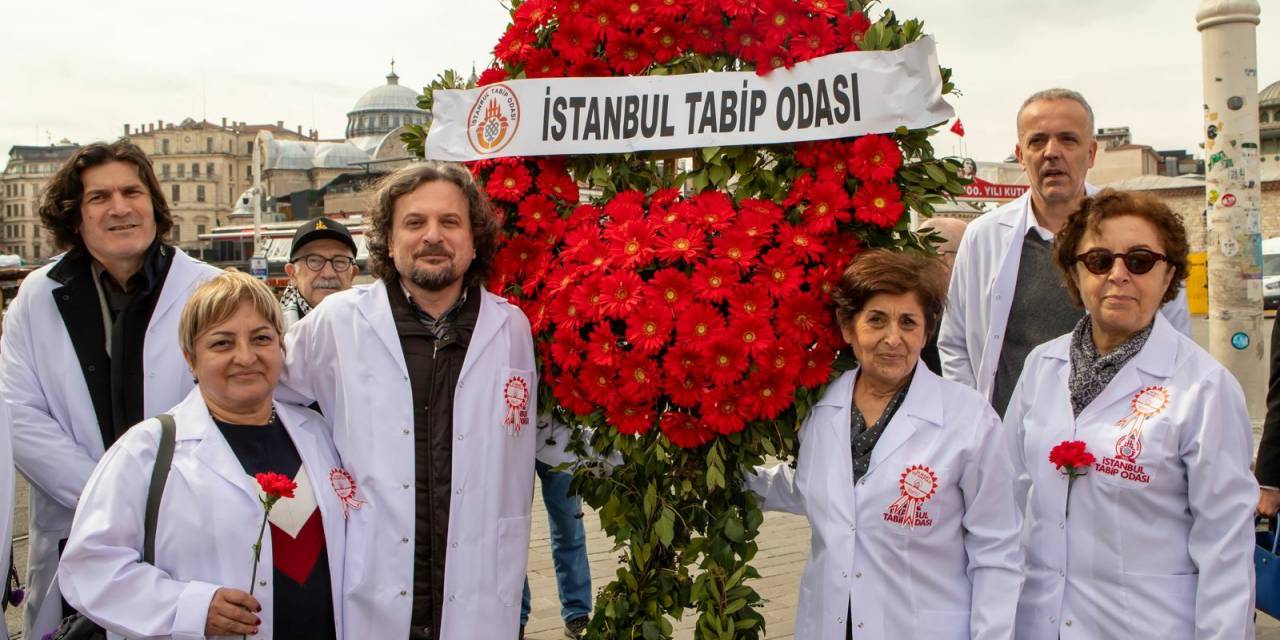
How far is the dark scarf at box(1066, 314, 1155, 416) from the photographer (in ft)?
9.89

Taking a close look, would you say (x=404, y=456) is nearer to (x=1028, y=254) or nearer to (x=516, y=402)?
(x=516, y=402)

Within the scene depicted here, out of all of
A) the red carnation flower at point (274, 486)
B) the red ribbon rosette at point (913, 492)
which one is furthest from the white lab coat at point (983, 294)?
the red carnation flower at point (274, 486)

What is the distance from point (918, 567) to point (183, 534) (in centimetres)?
208

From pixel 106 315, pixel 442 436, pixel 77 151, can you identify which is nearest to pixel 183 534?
pixel 442 436

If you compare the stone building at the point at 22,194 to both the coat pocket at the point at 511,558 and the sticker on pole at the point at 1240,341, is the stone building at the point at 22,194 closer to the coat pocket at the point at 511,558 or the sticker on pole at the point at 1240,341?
the sticker on pole at the point at 1240,341

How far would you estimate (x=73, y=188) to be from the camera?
3695mm

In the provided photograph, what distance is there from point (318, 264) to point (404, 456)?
101 inches

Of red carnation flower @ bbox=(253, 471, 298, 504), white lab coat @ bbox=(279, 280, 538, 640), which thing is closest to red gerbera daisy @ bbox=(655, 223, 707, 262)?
white lab coat @ bbox=(279, 280, 538, 640)

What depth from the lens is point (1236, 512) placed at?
2.76 metres

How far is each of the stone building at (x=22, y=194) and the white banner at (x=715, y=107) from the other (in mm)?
134061

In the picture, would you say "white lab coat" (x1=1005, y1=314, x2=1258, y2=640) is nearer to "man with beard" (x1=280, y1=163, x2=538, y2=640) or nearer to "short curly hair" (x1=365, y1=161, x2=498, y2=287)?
"man with beard" (x1=280, y1=163, x2=538, y2=640)

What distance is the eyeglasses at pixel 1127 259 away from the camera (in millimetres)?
2984

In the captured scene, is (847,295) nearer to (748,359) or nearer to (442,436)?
(748,359)

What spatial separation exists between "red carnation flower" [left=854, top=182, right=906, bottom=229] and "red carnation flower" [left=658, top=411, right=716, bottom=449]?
83 cm
